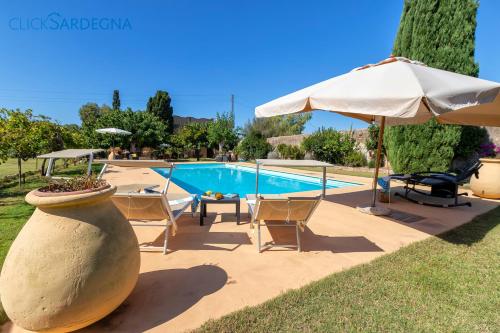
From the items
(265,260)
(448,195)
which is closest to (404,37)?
(448,195)

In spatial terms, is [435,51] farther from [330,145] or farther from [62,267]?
[62,267]

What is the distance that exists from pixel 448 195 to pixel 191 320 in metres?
7.94

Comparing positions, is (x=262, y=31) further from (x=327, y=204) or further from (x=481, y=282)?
(x=481, y=282)

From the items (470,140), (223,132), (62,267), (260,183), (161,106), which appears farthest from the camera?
(161,106)

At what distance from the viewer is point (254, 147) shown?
877 inches

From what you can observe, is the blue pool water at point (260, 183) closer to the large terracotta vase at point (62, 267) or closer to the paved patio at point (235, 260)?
the paved patio at point (235, 260)

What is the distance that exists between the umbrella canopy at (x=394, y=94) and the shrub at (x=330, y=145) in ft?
36.8

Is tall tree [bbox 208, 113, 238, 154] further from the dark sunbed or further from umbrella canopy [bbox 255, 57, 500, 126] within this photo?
umbrella canopy [bbox 255, 57, 500, 126]

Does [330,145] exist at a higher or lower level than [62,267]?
higher

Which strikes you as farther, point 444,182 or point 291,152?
point 291,152

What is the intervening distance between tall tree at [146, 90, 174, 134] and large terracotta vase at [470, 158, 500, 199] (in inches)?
1461

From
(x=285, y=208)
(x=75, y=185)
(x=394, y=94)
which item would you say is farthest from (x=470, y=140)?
(x=75, y=185)

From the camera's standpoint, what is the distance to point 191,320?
211 centimetres

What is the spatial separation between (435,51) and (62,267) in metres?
14.0
